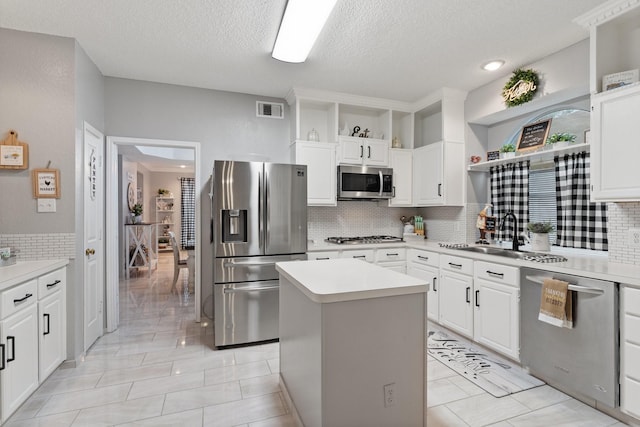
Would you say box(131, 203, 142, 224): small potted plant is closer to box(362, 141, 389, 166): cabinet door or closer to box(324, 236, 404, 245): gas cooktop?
box(324, 236, 404, 245): gas cooktop

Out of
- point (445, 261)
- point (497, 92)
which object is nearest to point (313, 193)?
point (445, 261)

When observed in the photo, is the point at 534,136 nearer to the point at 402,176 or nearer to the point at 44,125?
the point at 402,176

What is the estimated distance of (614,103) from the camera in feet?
7.14

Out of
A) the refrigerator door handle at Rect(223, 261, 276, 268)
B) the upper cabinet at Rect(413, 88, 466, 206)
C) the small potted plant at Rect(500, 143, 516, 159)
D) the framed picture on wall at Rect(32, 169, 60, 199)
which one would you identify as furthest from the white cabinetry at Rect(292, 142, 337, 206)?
the framed picture on wall at Rect(32, 169, 60, 199)

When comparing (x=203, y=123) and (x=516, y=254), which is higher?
(x=203, y=123)

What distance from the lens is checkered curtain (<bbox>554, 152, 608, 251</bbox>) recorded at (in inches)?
106

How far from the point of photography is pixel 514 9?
2262mm

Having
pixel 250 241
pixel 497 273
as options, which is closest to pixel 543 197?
pixel 497 273

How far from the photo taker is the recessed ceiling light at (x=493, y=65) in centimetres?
304

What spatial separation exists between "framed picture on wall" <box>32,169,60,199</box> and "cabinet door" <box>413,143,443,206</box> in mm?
3705

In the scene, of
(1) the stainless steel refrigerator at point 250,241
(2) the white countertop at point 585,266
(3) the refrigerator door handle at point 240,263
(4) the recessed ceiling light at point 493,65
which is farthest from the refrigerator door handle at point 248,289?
(4) the recessed ceiling light at point 493,65

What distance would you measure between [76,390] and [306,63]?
10.6 ft

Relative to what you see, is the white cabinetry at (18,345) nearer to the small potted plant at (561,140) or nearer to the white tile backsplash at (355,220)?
the white tile backsplash at (355,220)

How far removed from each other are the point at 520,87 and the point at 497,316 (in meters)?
2.14
